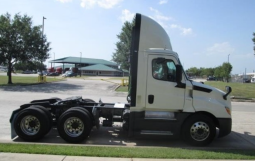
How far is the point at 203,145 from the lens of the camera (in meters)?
6.73

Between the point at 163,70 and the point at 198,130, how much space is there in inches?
76.1

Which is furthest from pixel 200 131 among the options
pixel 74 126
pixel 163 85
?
pixel 74 126

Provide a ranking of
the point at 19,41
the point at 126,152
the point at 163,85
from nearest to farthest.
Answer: the point at 126,152 < the point at 163,85 < the point at 19,41

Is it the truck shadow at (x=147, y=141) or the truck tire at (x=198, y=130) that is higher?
the truck tire at (x=198, y=130)

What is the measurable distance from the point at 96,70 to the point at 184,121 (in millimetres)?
94517

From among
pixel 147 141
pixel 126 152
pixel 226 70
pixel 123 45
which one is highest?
pixel 123 45

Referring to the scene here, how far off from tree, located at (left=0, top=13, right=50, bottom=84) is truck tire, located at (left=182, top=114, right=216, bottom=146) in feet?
85.2

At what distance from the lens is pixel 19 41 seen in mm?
28438

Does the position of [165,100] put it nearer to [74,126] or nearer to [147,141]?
[147,141]

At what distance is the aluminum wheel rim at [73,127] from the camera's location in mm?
6695

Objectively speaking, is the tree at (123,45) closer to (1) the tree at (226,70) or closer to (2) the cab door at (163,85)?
(1) the tree at (226,70)

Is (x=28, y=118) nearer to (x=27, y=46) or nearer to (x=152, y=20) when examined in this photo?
(x=152, y=20)

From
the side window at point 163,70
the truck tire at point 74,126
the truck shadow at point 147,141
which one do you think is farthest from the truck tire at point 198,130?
the truck tire at point 74,126

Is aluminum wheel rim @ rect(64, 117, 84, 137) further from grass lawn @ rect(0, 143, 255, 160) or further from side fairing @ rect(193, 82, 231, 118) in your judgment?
side fairing @ rect(193, 82, 231, 118)
